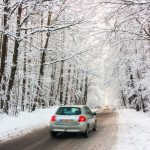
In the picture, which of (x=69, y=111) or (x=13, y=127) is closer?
(x=69, y=111)

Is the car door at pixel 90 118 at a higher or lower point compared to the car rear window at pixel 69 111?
lower

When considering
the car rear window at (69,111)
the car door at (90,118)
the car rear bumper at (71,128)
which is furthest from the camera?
the car door at (90,118)

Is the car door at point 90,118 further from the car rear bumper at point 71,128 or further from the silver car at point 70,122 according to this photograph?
the car rear bumper at point 71,128

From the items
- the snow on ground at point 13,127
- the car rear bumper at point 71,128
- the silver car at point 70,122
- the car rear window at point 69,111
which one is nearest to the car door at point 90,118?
the silver car at point 70,122

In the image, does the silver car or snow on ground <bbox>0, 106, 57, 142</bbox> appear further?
the silver car

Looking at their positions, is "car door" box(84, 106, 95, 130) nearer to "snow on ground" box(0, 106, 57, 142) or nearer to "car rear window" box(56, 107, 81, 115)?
"car rear window" box(56, 107, 81, 115)

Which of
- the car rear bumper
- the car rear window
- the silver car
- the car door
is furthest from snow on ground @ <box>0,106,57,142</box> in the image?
the car door

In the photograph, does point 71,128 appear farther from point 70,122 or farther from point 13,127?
point 13,127

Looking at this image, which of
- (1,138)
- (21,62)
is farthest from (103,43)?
(21,62)

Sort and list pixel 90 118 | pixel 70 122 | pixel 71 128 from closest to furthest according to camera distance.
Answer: pixel 71 128
pixel 70 122
pixel 90 118

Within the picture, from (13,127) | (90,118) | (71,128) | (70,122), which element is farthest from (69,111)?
(13,127)

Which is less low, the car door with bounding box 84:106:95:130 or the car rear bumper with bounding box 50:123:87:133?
the car door with bounding box 84:106:95:130

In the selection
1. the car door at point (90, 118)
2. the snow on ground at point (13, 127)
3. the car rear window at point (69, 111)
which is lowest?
the snow on ground at point (13, 127)

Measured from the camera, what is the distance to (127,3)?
30.1 ft
